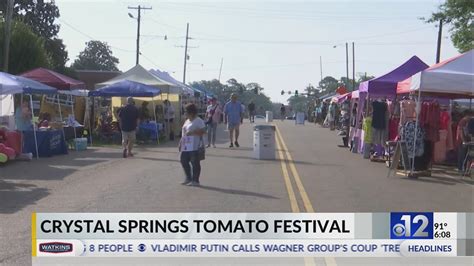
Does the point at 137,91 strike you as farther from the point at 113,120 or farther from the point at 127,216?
the point at 127,216

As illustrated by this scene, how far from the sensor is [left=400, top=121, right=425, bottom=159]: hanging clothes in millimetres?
14887

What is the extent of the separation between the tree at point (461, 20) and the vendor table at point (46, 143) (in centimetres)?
2139

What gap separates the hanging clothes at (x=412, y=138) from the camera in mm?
14887

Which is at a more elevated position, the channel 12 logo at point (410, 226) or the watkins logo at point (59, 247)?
the channel 12 logo at point (410, 226)

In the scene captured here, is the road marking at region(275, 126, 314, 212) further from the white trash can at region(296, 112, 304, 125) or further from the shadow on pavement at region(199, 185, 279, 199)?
the white trash can at region(296, 112, 304, 125)

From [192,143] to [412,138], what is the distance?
557cm

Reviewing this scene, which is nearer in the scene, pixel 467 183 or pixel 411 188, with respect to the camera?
pixel 411 188

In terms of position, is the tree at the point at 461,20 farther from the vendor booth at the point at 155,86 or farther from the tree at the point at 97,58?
the tree at the point at 97,58

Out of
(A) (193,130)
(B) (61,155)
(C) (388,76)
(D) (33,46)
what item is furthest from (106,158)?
(D) (33,46)

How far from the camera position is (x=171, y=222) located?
699 cm

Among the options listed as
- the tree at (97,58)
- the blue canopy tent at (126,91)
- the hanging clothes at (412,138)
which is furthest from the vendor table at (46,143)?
the tree at (97,58)

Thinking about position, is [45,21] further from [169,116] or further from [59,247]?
[59,247]

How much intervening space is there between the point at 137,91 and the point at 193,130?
11.9m

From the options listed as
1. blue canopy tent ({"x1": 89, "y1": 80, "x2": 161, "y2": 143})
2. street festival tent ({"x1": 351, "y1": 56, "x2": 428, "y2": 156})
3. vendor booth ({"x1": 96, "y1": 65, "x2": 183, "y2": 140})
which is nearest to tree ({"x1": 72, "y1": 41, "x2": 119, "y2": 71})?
vendor booth ({"x1": 96, "y1": 65, "x2": 183, "y2": 140})
